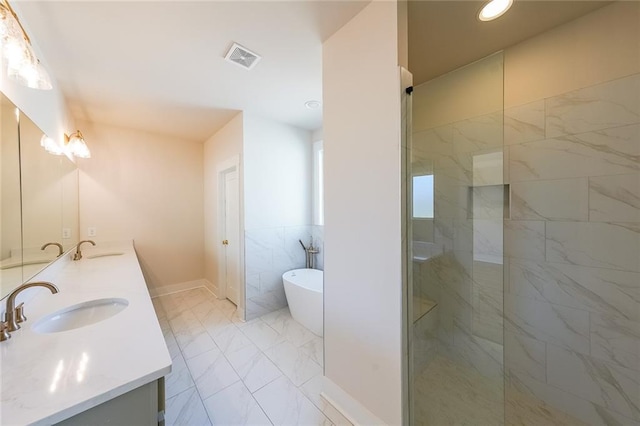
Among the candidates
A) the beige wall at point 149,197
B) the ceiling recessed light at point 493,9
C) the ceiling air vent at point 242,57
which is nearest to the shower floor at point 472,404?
the ceiling recessed light at point 493,9

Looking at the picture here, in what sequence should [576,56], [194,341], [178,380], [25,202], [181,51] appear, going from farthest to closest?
[194,341]
[178,380]
[181,51]
[576,56]
[25,202]

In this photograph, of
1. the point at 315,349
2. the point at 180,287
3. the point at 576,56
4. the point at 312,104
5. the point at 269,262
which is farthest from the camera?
the point at 180,287

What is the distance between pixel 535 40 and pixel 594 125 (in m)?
0.72

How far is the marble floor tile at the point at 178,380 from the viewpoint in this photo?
1.69 meters

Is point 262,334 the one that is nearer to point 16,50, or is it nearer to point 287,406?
point 287,406

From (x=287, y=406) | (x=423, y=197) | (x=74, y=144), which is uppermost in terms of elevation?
(x=74, y=144)

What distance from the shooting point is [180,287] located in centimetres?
364

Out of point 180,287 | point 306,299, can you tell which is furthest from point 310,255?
point 180,287

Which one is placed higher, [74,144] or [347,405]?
[74,144]

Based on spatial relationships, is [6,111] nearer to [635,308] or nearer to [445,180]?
[445,180]

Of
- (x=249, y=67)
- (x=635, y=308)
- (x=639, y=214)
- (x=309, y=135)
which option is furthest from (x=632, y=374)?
(x=309, y=135)

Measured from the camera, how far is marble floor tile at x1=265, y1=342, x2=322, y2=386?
183 centimetres

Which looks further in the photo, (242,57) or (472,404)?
(242,57)

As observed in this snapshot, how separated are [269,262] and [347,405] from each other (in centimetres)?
178
